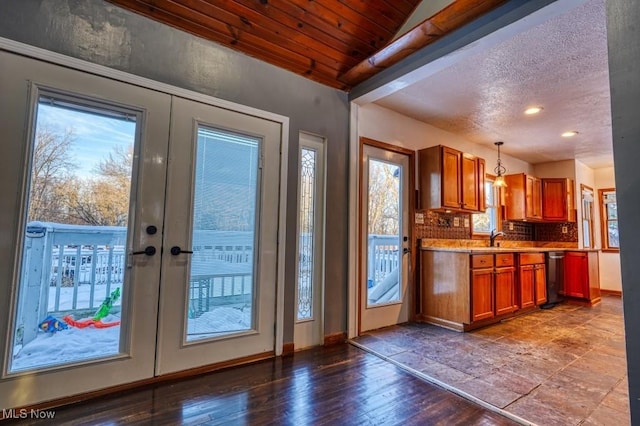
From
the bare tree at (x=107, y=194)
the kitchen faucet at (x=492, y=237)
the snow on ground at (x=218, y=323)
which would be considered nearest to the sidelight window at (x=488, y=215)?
the kitchen faucet at (x=492, y=237)

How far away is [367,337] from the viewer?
324 cm

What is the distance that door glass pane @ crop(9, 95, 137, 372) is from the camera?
6.13ft

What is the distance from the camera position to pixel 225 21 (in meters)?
2.43

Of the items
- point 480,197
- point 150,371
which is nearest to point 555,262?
→ point 480,197

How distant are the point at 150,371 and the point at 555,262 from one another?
224 inches

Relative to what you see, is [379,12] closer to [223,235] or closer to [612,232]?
[223,235]

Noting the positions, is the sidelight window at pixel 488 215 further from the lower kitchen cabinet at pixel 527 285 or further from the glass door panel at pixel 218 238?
the glass door panel at pixel 218 238

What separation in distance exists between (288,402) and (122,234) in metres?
1.55

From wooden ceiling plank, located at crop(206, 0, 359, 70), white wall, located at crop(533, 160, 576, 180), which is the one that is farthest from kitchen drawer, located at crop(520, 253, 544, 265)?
wooden ceiling plank, located at crop(206, 0, 359, 70)

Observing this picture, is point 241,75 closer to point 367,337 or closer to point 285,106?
point 285,106

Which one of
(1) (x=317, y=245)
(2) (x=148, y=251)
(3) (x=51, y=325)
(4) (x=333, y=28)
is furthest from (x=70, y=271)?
(4) (x=333, y=28)

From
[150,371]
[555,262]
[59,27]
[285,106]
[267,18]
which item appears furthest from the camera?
[555,262]

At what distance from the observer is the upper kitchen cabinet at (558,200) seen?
219 inches

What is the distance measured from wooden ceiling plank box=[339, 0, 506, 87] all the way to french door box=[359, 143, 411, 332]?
80 cm
